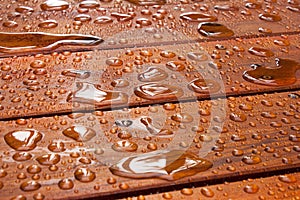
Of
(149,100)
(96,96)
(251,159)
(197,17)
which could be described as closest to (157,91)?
(149,100)

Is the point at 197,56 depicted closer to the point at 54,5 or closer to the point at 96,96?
the point at 96,96

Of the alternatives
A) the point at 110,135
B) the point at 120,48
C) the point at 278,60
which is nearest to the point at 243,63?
the point at 278,60

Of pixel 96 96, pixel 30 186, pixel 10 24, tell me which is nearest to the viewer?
pixel 30 186

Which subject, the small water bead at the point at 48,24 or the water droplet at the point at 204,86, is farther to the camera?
the small water bead at the point at 48,24

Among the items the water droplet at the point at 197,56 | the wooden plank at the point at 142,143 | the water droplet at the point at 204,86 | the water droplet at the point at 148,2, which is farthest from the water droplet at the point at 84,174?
the water droplet at the point at 148,2

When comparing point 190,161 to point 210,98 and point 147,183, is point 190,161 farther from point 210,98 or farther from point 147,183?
point 210,98

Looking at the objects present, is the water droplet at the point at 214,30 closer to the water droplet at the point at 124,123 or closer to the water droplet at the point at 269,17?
the water droplet at the point at 269,17
